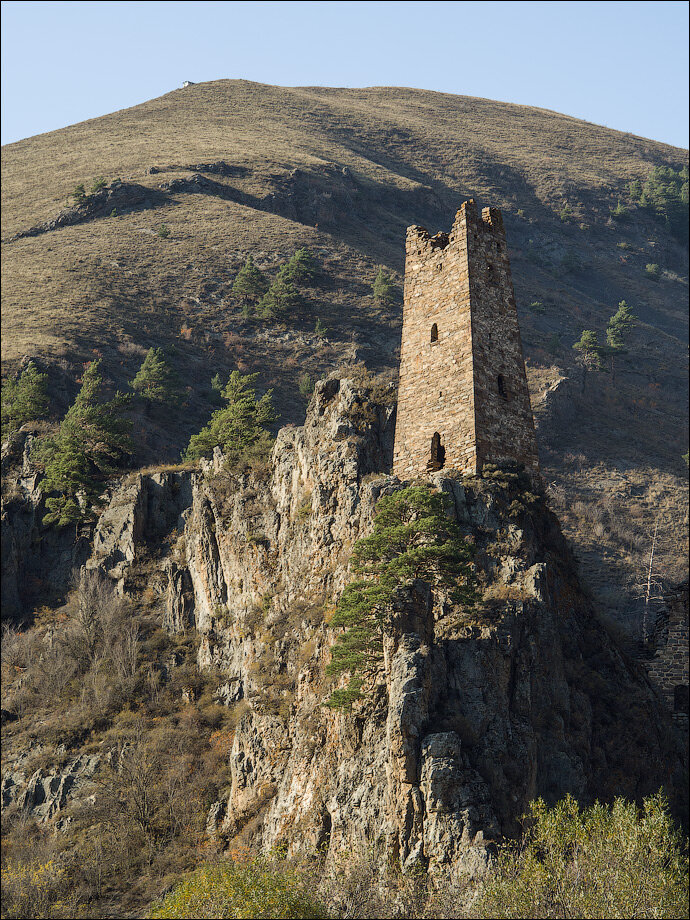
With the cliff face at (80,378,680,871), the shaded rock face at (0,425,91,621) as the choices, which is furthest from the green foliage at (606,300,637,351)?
the shaded rock face at (0,425,91,621)

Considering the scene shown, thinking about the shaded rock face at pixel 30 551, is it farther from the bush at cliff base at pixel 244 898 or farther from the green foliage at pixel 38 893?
the bush at cliff base at pixel 244 898

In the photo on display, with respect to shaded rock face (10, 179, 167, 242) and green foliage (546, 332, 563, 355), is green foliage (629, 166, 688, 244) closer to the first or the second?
green foliage (546, 332, 563, 355)

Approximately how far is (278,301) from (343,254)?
54.5 ft

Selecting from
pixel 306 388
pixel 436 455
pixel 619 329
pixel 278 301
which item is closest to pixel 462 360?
pixel 436 455

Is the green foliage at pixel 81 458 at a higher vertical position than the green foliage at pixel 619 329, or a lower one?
lower

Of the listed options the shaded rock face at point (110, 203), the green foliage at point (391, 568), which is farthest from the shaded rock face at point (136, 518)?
the shaded rock face at point (110, 203)

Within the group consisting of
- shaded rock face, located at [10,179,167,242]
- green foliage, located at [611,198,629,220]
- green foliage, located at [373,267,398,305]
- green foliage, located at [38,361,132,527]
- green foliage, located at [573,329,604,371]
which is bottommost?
green foliage, located at [38,361,132,527]

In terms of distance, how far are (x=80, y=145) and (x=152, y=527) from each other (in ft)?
334

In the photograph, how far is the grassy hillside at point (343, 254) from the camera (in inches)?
2911

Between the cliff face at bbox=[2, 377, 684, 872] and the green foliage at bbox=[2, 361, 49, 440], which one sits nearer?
the cliff face at bbox=[2, 377, 684, 872]

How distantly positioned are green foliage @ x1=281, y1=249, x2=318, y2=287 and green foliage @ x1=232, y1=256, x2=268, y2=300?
2332mm

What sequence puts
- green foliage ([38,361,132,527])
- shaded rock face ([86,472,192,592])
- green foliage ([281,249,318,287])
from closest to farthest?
1. shaded rock face ([86,472,192,592])
2. green foliage ([38,361,132,527])
3. green foliage ([281,249,318,287])

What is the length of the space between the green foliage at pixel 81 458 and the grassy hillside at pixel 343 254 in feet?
13.4

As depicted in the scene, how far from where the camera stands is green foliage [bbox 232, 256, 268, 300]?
9050cm
